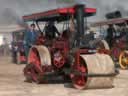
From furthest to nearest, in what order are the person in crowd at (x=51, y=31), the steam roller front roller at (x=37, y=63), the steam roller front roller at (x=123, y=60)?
the steam roller front roller at (x=123, y=60), the person in crowd at (x=51, y=31), the steam roller front roller at (x=37, y=63)

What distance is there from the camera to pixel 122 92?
389 inches

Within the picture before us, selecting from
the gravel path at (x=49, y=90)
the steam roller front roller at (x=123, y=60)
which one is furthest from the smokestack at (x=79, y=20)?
the steam roller front roller at (x=123, y=60)

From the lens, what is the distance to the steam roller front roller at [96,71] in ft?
33.2

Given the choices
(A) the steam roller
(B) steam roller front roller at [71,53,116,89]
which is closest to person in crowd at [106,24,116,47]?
(A) the steam roller

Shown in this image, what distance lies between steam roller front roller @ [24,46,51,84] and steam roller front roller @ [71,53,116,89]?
1.26 metres

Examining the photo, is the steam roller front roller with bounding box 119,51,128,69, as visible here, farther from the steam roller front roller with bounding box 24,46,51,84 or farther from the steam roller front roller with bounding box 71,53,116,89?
the steam roller front roller with bounding box 71,53,116,89

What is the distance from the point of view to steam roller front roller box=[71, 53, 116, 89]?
33.2 ft

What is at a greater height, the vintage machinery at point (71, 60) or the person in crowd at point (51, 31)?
the person in crowd at point (51, 31)

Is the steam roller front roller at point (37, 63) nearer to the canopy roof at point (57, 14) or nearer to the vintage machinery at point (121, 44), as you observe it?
the canopy roof at point (57, 14)

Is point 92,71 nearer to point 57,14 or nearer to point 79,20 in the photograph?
point 79,20

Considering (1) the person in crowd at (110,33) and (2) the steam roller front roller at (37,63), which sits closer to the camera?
(2) the steam roller front roller at (37,63)

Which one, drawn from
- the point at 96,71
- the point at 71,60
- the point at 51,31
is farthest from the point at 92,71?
the point at 51,31

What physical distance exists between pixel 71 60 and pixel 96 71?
0.99 m

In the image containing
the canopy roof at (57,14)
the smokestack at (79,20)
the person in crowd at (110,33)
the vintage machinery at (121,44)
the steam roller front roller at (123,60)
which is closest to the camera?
the smokestack at (79,20)
